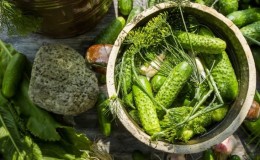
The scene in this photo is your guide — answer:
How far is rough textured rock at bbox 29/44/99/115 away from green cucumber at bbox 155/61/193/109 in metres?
0.30

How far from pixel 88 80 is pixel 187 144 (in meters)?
0.43

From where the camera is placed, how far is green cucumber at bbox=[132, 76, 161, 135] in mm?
1674

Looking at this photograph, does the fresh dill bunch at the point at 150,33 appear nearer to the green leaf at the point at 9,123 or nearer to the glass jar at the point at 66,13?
the glass jar at the point at 66,13

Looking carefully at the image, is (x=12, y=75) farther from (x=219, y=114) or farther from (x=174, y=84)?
(x=219, y=114)

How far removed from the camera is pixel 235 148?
2025mm

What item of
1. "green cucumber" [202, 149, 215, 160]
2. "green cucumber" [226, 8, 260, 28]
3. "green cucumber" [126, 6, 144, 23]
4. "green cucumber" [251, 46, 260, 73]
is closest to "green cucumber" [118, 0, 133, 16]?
"green cucumber" [126, 6, 144, 23]

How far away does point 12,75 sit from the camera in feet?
6.09

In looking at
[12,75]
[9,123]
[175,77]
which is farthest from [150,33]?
[9,123]

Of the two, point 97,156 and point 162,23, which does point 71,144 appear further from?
point 162,23

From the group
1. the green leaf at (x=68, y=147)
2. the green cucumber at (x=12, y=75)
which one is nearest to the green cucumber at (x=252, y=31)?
Result: the green leaf at (x=68, y=147)

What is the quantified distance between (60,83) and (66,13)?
282 mm

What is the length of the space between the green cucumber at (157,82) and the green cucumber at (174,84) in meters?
0.06

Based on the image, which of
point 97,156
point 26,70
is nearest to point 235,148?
point 97,156

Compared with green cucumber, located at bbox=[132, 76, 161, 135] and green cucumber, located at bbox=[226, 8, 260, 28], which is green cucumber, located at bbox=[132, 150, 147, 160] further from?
green cucumber, located at bbox=[226, 8, 260, 28]
